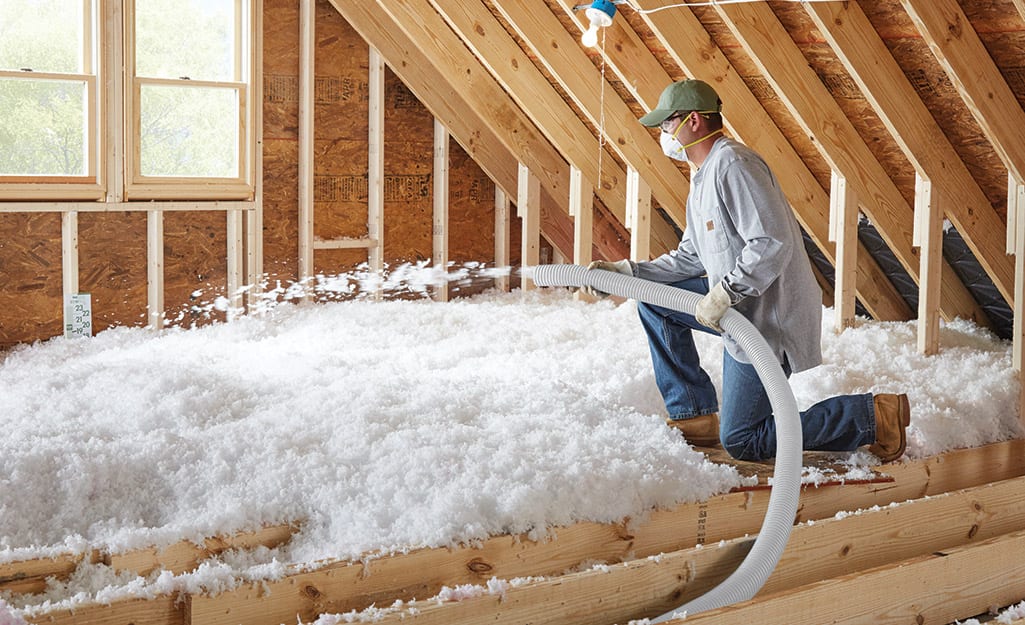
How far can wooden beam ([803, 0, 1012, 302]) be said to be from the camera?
3.30 metres

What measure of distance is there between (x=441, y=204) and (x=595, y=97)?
1519 mm

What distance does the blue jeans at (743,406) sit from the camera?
301cm

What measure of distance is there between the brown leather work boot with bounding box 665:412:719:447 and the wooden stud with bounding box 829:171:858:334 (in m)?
1.14

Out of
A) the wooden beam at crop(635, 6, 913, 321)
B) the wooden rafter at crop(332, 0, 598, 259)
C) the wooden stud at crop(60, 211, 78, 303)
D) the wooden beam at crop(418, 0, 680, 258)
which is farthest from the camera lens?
the wooden rafter at crop(332, 0, 598, 259)

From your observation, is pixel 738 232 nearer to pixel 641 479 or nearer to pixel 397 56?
pixel 641 479

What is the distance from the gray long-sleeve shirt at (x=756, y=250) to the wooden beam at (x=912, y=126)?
2.02 feet

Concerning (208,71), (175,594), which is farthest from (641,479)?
(208,71)

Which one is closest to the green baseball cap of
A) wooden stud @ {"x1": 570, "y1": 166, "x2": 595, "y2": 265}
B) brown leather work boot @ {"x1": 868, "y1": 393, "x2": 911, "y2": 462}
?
brown leather work boot @ {"x1": 868, "y1": 393, "x2": 911, "y2": 462}

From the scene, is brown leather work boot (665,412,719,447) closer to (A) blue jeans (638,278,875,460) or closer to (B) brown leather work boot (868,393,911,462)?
(A) blue jeans (638,278,875,460)

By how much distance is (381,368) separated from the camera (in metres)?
4.00

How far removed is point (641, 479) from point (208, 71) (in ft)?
11.6

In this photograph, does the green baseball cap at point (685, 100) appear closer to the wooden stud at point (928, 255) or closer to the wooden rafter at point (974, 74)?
the wooden rafter at point (974, 74)

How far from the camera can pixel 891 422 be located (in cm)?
308

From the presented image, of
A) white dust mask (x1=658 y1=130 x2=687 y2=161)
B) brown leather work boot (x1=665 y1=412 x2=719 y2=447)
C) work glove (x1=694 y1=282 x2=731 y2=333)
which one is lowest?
brown leather work boot (x1=665 y1=412 x2=719 y2=447)
